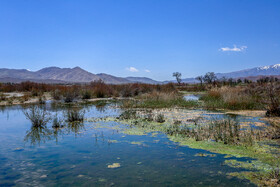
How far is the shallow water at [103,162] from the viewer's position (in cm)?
425

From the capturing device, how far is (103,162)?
17.0 feet

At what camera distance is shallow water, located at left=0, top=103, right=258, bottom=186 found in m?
4.25

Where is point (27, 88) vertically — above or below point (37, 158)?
above

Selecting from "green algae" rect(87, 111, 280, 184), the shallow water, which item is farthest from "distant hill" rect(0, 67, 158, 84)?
the shallow water

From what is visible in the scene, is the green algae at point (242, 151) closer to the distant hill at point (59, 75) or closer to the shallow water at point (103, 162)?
the shallow water at point (103, 162)

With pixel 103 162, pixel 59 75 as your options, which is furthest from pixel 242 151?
pixel 59 75

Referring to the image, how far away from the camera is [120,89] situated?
1001 inches

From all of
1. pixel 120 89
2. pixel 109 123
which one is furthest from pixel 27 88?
pixel 109 123

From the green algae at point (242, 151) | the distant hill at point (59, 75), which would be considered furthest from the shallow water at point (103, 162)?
the distant hill at point (59, 75)

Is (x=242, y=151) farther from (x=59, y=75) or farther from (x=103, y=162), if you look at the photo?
(x=59, y=75)

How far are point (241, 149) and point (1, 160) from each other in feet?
19.3

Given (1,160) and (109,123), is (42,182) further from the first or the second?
(109,123)

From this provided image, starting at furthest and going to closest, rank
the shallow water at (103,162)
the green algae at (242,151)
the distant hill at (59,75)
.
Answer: the distant hill at (59,75)
the green algae at (242,151)
the shallow water at (103,162)

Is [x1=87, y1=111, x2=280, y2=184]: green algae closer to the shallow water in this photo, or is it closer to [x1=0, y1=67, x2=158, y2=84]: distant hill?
the shallow water
